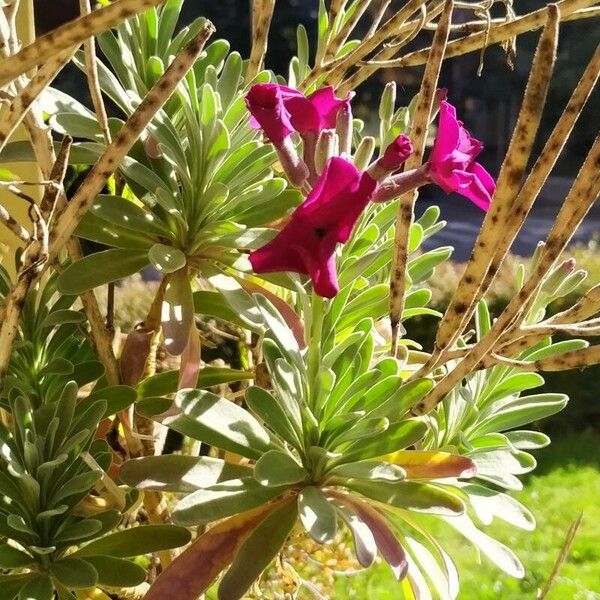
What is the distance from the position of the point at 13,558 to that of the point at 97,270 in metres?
0.15

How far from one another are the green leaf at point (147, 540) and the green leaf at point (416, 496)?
0.10 metres

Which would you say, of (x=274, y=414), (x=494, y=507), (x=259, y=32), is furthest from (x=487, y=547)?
(x=259, y=32)

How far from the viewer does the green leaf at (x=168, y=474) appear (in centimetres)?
40

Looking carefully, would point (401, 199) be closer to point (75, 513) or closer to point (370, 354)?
point (370, 354)

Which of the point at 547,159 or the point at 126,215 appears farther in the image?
the point at 126,215

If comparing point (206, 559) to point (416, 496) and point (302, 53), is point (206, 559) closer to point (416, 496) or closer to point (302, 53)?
point (416, 496)

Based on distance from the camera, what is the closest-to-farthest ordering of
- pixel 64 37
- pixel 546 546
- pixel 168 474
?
pixel 64 37 < pixel 168 474 < pixel 546 546

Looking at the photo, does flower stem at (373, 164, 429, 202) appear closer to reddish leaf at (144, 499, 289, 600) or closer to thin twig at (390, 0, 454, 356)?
thin twig at (390, 0, 454, 356)

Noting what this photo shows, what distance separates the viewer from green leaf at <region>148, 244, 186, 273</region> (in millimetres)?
434

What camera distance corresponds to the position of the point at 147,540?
0.44 meters

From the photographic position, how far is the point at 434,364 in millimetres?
409

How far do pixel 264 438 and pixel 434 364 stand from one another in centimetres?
9

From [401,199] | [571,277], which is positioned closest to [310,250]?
[401,199]

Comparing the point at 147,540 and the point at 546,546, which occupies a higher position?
the point at 147,540
